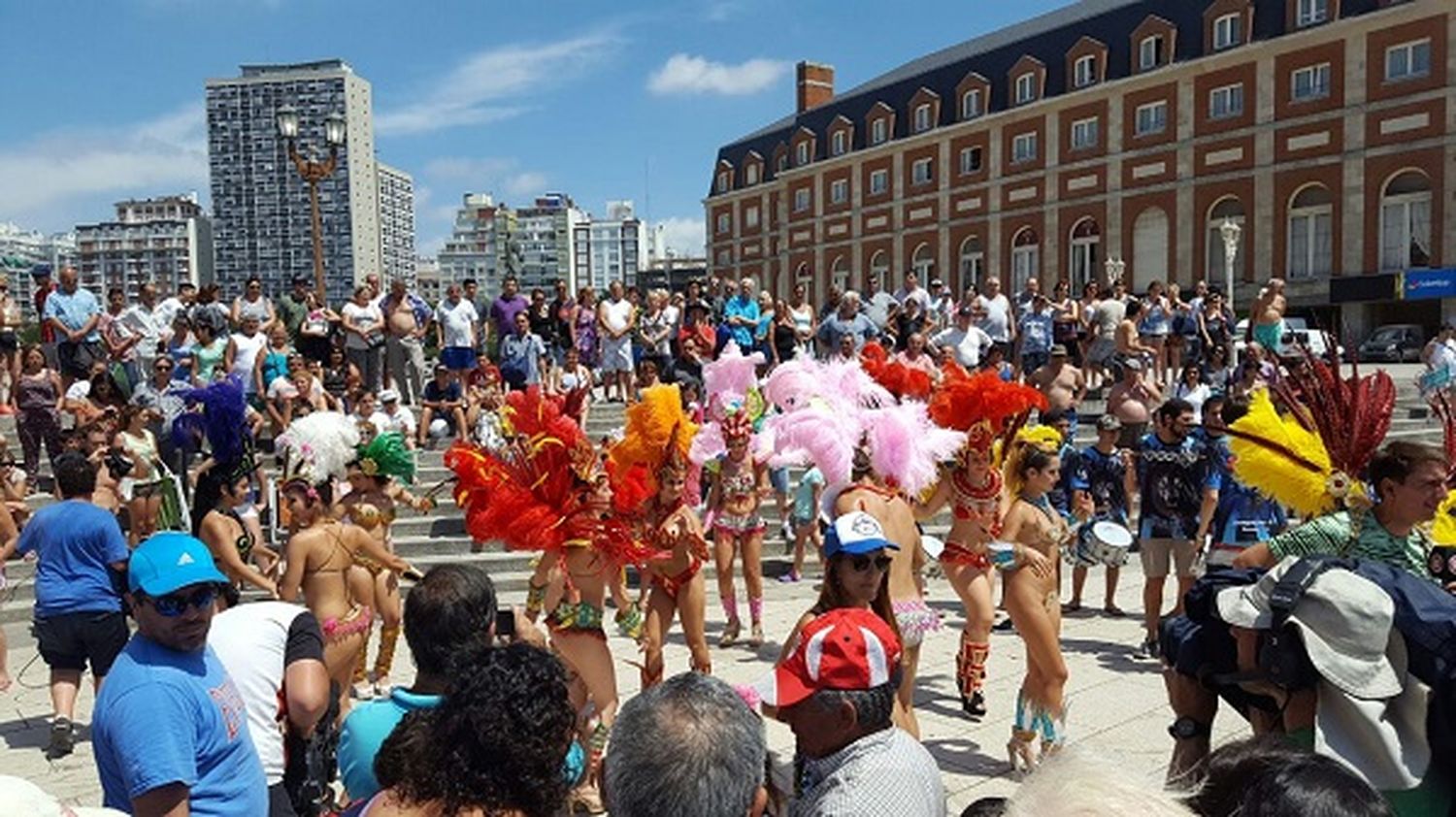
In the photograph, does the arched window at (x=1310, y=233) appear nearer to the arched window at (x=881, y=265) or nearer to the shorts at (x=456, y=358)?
the arched window at (x=881, y=265)

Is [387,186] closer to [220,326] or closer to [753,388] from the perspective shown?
[220,326]

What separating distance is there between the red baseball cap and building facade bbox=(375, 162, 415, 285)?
7827 centimetres

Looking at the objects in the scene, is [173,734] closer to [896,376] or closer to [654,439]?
[654,439]

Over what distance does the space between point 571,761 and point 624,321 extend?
1166cm

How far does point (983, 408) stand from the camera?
613 centimetres

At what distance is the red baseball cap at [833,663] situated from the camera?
2.51 meters

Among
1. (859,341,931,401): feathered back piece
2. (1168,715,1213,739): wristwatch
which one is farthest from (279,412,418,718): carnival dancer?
(1168,715,1213,739): wristwatch

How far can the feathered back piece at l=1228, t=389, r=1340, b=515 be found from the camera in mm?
3744

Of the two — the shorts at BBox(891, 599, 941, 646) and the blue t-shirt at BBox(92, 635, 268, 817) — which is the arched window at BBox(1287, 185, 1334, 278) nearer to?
the shorts at BBox(891, 599, 941, 646)

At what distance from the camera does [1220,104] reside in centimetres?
3619

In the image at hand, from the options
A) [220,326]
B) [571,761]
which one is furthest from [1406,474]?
[220,326]

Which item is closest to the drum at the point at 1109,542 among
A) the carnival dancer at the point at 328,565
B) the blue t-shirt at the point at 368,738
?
the carnival dancer at the point at 328,565

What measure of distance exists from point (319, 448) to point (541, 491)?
7.11 feet

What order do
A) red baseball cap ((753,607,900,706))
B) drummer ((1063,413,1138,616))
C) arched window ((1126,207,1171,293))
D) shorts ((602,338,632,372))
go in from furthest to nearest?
arched window ((1126,207,1171,293)) < shorts ((602,338,632,372)) < drummer ((1063,413,1138,616)) < red baseball cap ((753,607,900,706))
